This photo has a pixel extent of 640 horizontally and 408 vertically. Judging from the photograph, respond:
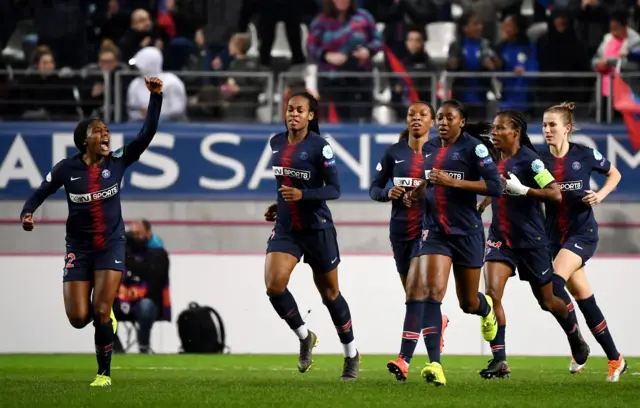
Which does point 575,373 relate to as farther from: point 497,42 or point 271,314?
point 497,42

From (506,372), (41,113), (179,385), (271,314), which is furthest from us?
(41,113)

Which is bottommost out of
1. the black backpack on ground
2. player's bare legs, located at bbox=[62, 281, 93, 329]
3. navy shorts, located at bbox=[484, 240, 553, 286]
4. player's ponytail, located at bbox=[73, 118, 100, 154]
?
the black backpack on ground

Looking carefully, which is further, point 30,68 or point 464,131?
point 30,68

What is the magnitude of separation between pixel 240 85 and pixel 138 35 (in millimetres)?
1661

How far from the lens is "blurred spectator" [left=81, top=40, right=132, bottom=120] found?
56.9 ft

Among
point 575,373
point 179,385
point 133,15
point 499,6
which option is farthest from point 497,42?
point 179,385

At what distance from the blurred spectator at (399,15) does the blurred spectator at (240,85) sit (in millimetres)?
1906

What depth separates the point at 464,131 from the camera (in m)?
10.1

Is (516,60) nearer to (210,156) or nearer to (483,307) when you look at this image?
(210,156)

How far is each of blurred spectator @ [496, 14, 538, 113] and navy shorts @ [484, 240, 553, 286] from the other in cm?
636

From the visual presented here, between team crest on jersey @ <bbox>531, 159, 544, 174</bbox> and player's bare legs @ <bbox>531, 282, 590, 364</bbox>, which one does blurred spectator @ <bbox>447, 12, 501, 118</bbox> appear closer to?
player's bare legs @ <bbox>531, 282, 590, 364</bbox>

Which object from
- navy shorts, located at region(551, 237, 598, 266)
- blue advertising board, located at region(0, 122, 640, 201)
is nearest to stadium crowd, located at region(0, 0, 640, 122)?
blue advertising board, located at region(0, 122, 640, 201)

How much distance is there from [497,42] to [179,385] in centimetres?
977

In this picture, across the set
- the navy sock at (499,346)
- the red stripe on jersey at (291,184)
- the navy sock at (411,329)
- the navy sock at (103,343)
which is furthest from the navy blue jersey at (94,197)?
the navy sock at (499,346)
